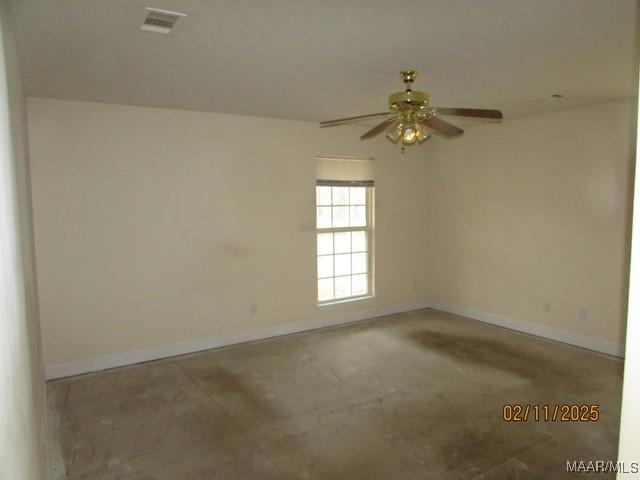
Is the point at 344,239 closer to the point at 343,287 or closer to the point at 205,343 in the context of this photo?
the point at 343,287

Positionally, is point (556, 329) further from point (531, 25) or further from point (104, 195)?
point (104, 195)

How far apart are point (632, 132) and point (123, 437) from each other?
5098 millimetres

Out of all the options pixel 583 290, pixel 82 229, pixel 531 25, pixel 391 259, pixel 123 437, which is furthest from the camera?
pixel 391 259

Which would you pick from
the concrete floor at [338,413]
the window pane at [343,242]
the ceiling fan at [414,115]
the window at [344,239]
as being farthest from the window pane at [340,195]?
the ceiling fan at [414,115]

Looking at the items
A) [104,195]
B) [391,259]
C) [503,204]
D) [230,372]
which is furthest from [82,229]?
[503,204]

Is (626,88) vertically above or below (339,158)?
above

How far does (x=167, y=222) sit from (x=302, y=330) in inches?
81.1

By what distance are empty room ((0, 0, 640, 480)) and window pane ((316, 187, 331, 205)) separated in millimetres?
26

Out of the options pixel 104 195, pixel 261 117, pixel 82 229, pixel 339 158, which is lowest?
pixel 82 229

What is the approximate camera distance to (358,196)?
562 centimetres

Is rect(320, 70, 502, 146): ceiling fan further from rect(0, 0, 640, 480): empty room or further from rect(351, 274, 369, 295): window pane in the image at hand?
rect(351, 274, 369, 295): window pane

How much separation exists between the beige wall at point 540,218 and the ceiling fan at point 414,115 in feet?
7.08

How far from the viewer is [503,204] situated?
5.17m

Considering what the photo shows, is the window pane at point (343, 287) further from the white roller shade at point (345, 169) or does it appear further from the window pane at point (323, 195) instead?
the white roller shade at point (345, 169)
